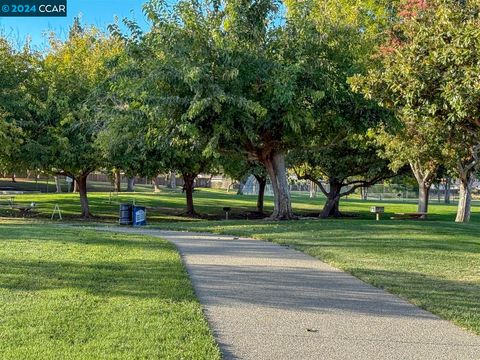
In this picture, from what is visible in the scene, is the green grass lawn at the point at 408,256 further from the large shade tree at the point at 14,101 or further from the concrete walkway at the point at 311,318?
the large shade tree at the point at 14,101

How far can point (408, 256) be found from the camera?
1086 centimetres

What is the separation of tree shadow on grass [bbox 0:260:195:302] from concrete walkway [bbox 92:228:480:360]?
345 millimetres

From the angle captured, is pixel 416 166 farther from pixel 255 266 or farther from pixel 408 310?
pixel 408 310

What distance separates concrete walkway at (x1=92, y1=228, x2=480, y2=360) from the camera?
4.96 m

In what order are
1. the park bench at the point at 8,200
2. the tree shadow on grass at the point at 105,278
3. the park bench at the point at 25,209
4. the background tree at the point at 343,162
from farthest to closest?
the park bench at the point at 8,200 → the park bench at the point at 25,209 → the background tree at the point at 343,162 → the tree shadow on grass at the point at 105,278

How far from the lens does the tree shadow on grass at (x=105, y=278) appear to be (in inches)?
268

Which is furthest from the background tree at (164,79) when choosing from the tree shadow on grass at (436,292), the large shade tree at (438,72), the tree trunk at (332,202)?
the tree trunk at (332,202)

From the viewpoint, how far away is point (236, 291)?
7.29 meters

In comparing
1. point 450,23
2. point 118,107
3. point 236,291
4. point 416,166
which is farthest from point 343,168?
point 236,291

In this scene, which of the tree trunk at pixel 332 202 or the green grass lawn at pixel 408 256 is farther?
the tree trunk at pixel 332 202

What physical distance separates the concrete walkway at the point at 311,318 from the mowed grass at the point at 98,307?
33cm

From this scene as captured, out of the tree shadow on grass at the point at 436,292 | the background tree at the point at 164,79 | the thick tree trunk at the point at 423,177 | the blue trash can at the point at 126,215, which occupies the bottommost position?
the tree shadow on grass at the point at 436,292

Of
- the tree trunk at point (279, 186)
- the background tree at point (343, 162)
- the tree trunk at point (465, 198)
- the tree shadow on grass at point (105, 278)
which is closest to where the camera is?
the tree shadow on grass at point (105, 278)

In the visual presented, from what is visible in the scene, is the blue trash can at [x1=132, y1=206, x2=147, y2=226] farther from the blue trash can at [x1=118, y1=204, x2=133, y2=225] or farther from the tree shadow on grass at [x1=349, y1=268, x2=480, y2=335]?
the tree shadow on grass at [x1=349, y1=268, x2=480, y2=335]
